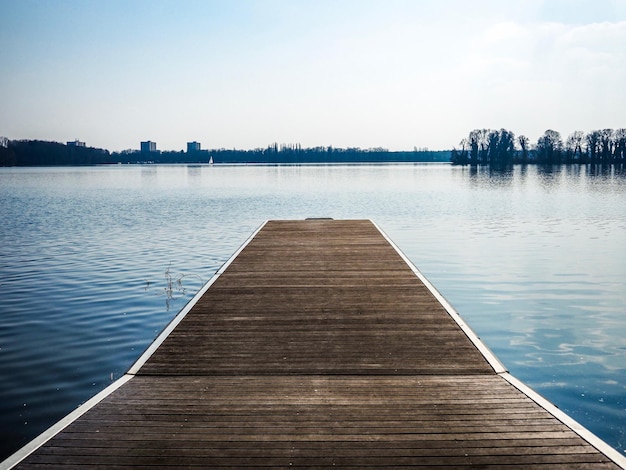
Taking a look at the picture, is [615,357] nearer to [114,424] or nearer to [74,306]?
[114,424]

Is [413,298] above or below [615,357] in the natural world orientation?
above

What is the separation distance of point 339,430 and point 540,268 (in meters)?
13.7

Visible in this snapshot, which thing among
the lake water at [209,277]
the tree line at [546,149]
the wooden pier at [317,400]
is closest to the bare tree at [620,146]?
the tree line at [546,149]

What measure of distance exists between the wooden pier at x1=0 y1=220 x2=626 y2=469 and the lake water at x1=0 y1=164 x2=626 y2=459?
67.6 inches

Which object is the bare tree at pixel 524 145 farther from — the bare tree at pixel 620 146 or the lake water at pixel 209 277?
the lake water at pixel 209 277

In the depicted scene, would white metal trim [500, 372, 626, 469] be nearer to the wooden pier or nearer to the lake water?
the wooden pier

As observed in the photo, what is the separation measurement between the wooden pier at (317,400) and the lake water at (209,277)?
1717 millimetres

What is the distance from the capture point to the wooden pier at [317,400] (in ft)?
14.5

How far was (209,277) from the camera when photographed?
15398mm

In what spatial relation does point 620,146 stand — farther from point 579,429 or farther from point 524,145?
point 579,429

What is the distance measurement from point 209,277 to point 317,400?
1035cm

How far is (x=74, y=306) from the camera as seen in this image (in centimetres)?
1228

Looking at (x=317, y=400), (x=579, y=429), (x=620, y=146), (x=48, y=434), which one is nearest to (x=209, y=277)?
(x=317, y=400)

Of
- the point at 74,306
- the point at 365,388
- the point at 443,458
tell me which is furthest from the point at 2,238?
the point at 443,458
